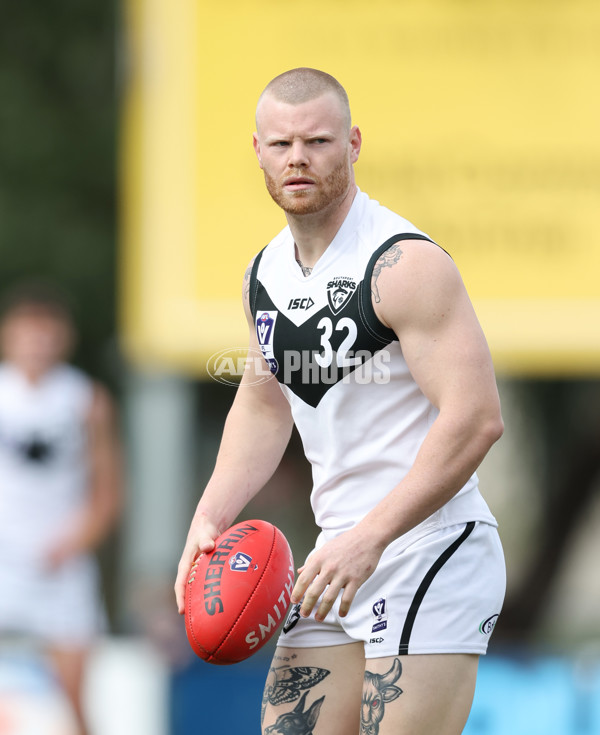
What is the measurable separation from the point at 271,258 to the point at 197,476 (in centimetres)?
925

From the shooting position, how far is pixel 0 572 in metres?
8.04

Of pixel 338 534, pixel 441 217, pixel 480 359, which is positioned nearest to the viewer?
pixel 480 359

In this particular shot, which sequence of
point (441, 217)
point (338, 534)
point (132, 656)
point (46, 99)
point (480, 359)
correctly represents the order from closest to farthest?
1. point (480, 359)
2. point (338, 534)
3. point (132, 656)
4. point (441, 217)
5. point (46, 99)

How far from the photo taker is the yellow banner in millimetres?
9727

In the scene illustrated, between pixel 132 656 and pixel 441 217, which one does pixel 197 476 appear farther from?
pixel 132 656

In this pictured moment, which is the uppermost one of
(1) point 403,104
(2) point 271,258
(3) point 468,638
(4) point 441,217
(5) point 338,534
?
(1) point 403,104

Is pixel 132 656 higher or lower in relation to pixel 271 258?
lower

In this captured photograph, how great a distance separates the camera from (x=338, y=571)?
3279mm

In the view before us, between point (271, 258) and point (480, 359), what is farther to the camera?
point (271, 258)

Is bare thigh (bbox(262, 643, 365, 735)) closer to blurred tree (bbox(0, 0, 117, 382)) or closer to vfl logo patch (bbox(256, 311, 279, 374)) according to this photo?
vfl logo patch (bbox(256, 311, 279, 374))

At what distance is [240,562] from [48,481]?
15.5ft

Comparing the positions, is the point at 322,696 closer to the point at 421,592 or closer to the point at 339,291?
the point at 421,592

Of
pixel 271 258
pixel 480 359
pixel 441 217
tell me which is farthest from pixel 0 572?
pixel 480 359

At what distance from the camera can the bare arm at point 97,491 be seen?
8031mm
